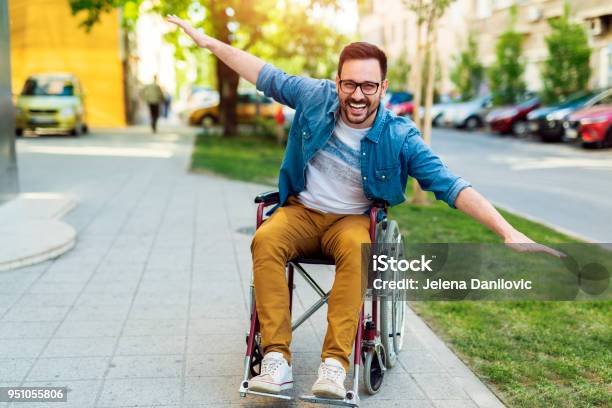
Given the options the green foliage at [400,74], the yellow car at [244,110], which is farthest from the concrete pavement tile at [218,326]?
the green foliage at [400,74]

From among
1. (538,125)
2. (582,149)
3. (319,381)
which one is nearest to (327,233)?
(319,381)

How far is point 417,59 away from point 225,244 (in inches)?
174

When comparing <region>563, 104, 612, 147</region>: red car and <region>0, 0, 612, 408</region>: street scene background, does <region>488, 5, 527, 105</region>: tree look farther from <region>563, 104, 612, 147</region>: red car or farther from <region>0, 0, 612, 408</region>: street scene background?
<region>563, 104, 612, 147</region>: red car

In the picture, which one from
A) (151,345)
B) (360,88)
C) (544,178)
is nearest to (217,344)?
(151,345)

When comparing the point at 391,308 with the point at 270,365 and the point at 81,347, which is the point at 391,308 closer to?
the point at 270,365

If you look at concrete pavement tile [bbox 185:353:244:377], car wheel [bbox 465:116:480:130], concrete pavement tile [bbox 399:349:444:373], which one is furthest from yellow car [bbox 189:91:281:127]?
concrete pavement tile [bbox 185:353:244:377]

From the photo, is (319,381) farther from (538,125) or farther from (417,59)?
(538,125)

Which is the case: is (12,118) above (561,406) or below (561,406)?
above

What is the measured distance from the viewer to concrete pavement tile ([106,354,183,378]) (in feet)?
14.0

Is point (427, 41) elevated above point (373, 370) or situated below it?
above

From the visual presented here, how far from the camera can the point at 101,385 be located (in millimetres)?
4090

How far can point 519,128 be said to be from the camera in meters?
27.5

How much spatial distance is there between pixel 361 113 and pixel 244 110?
28932 millimetres

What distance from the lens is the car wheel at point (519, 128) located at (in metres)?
27.3
